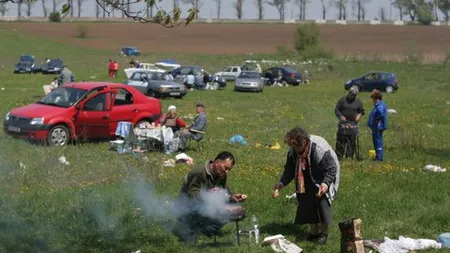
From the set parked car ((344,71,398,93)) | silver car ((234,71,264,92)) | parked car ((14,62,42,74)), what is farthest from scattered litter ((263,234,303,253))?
parked car ((14,62,42,74))

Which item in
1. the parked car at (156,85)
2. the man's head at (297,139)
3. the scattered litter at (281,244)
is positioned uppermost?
the man's head at (297,139)

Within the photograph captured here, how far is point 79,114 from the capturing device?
672 inches

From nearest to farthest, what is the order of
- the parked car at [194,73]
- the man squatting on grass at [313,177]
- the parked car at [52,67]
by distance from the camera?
the man squatting on grass at [313,177] < the parked car at [194,73] < the parked car at [52,67]

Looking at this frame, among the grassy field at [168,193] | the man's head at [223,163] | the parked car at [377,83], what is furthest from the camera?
the parked car at [377,83]

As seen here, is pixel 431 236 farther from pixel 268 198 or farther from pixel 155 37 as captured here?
pixel 155 37

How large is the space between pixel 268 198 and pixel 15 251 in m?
3.75

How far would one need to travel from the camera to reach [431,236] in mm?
8672

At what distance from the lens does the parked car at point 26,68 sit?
5047cm

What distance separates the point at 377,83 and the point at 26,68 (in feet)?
79.4

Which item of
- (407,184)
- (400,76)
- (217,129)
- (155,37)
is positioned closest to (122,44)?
(155,37)

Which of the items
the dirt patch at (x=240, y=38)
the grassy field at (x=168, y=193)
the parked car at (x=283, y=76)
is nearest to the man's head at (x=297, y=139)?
the grassy field at (x=168, y=193)

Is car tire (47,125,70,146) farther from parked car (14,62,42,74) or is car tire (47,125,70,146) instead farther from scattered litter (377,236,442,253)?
parked car (14,62,42,74)

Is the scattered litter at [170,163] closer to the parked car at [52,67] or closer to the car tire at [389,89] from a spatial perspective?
the car tire at [389,89]

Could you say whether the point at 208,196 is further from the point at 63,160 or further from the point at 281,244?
the point at 63,160
